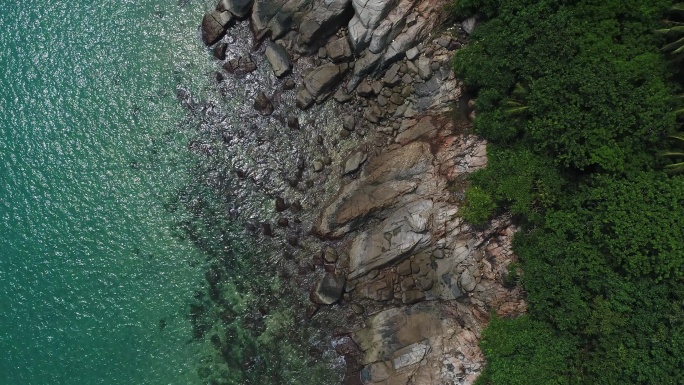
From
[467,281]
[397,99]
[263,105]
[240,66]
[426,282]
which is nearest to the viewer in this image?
[467,281]

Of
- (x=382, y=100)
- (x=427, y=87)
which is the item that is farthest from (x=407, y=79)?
(x=382, y=100)

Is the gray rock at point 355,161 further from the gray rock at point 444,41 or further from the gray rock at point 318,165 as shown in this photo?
the gray rock at point 444,41

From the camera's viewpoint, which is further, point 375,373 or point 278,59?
point 278,59

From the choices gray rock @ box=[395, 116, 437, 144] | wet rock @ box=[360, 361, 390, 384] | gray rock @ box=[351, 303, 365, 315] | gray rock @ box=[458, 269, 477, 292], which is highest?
gray rock @ box=[395, 116, 437, 144]

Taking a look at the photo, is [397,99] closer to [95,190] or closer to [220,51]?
[220,51]

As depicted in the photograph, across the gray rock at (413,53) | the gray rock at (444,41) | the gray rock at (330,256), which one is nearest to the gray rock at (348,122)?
the gray rock at (413,53)

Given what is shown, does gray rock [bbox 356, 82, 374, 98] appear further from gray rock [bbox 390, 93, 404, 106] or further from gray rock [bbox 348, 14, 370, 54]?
gray rock [bbox 348, 14, 370, 54]

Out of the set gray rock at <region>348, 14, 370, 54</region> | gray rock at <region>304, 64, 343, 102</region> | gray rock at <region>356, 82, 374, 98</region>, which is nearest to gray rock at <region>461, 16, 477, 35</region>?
gray rock at <region>348, 14, 370, 54</region>
